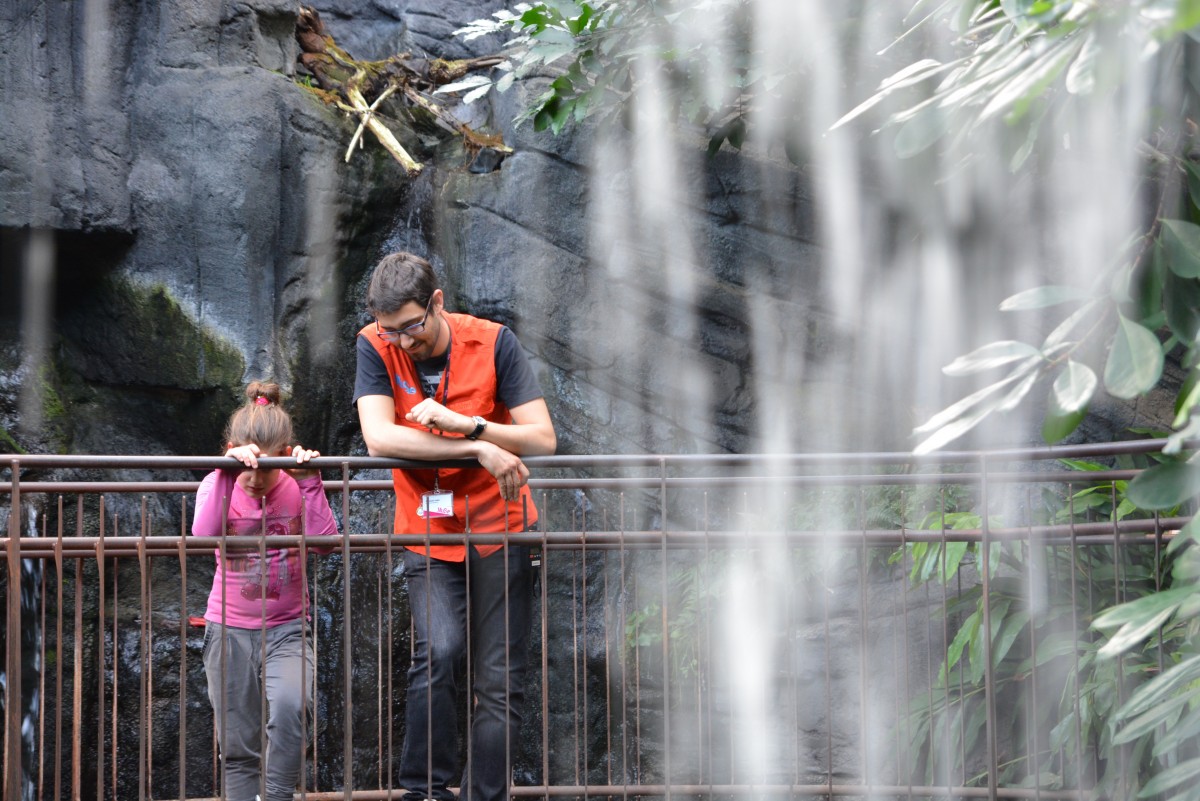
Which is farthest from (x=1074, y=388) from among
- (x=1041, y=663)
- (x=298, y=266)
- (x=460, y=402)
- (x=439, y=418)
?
(x=298, y=266)

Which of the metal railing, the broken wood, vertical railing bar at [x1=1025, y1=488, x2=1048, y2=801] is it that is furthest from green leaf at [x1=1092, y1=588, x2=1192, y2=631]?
the broken wood

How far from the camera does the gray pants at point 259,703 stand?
408 centimetres

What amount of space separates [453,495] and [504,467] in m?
0.29

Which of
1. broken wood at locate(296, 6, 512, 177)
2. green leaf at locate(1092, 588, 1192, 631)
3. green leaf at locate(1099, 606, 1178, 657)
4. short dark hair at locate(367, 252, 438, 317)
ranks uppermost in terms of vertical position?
broken wood at locate(296, 6, 512, 177)

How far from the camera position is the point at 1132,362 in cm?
166

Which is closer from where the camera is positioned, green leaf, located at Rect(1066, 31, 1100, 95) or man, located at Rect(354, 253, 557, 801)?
green leaf, located at Rect(1066, 31, 1100, 95)

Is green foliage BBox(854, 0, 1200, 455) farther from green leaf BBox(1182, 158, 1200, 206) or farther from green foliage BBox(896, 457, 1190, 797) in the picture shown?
green foliage BBox(896, 457, 1190, 797)

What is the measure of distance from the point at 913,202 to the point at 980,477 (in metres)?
3.71

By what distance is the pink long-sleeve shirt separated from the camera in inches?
162

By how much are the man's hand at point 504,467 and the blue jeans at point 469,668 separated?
207 millimetres

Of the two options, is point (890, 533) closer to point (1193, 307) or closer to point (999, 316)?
point (1193, 307)

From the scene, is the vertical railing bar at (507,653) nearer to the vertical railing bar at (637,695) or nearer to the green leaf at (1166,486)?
the vertical railing bar at (637,695)

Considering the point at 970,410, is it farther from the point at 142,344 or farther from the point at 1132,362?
the point at 142,344

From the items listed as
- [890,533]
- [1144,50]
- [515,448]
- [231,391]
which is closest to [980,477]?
[890,533]
